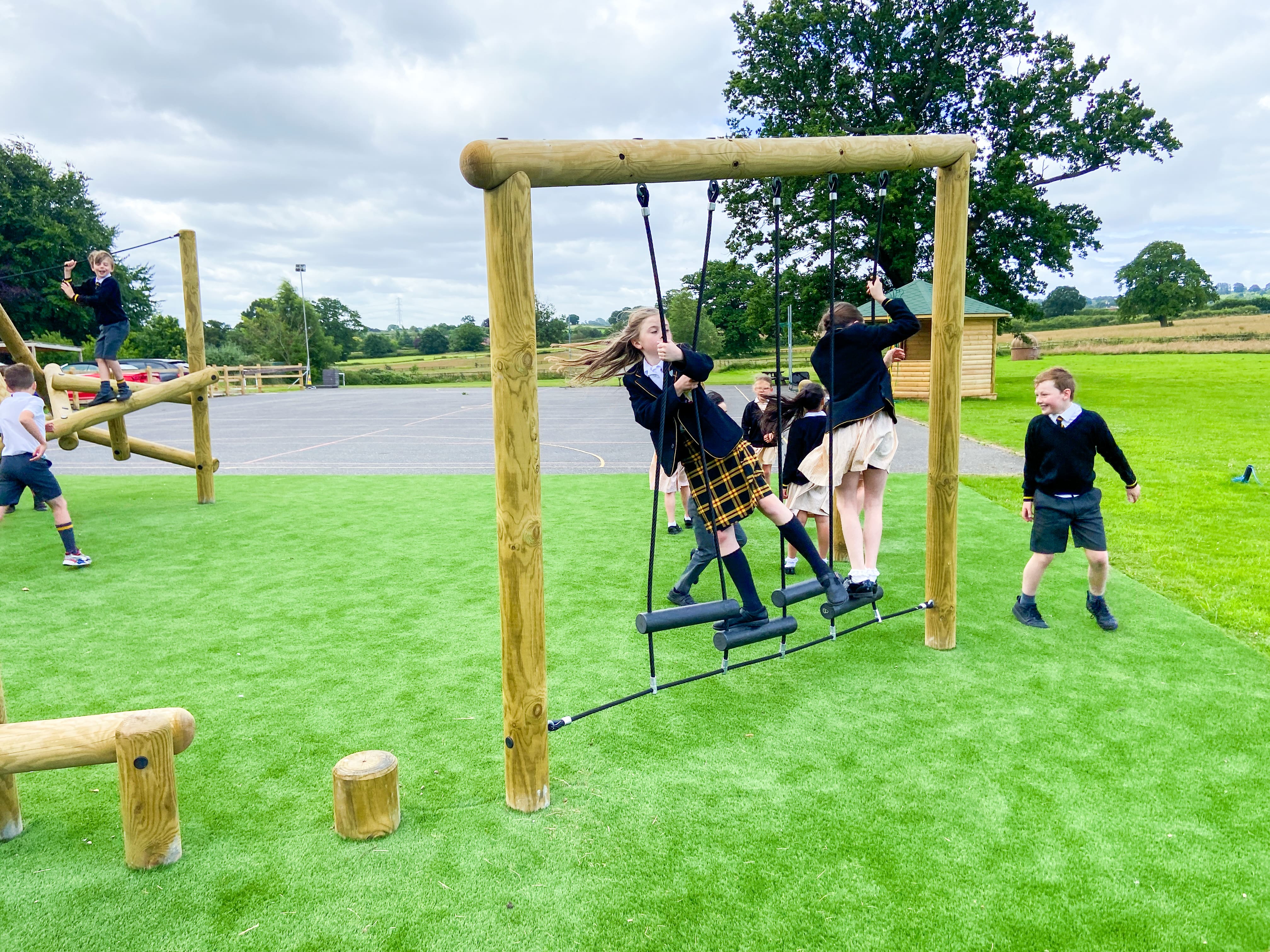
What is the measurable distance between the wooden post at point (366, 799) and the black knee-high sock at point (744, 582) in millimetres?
1738

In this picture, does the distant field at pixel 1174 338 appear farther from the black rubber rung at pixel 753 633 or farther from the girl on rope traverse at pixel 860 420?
the black rubber rung at pixel 753 633

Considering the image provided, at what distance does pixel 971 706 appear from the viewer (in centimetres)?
395

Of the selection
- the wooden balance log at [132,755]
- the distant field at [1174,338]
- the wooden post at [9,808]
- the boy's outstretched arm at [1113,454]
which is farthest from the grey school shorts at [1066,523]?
the distant field at [1174,338]

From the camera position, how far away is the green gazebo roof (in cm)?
2262

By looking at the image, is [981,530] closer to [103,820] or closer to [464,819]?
[464,819]

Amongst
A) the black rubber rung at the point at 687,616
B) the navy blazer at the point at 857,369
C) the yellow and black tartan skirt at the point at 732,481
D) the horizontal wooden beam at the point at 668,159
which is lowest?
the black rubber rung at the point at 687,616

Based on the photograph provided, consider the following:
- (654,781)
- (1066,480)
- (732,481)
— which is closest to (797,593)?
(732,481)

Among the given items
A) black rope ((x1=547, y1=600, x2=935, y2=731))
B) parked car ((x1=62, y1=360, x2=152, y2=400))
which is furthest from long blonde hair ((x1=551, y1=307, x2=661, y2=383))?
parked car ((x1=62, y1=360, x2=152, y2=400))

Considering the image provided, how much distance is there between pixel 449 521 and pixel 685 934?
651cm

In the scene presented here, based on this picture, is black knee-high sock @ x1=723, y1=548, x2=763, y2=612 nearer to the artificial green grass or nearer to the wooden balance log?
the artificial green grass

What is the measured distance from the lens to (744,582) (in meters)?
3.91

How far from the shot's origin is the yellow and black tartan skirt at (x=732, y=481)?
3.94 m

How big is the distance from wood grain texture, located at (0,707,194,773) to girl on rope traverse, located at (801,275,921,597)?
11.3 ft

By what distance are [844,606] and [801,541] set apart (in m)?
0.49
